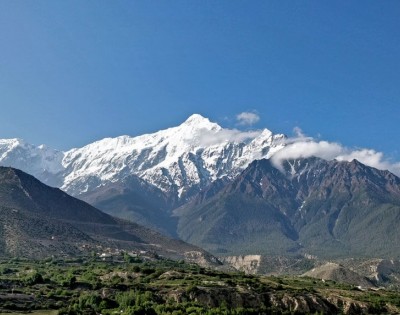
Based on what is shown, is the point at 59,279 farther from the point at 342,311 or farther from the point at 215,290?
the point at 342,311

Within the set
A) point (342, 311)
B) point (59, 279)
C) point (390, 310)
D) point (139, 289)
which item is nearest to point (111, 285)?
point (139, 289)

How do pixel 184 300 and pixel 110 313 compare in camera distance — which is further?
pixel 184 300

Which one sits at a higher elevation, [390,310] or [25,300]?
[390,310]

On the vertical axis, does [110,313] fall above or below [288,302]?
below

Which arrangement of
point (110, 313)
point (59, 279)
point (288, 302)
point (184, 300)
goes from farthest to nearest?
point (59, 279) < point (288, 302) < point (184, 300) < point (110, 313)

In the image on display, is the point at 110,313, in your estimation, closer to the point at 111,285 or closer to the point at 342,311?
the point at 111,285

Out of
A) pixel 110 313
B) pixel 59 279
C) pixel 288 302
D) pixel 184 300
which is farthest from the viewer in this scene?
pixel 59 279

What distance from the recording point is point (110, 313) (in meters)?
146

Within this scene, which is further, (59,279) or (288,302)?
(59,279)

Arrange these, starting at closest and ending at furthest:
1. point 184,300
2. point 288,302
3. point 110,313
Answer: point 110,313 < point 184,300 < point 288,302

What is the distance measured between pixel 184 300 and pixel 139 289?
14.2 m

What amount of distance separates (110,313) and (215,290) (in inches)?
1724

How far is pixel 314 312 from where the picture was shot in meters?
182

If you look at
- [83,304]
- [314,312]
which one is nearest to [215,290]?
[314,312]
